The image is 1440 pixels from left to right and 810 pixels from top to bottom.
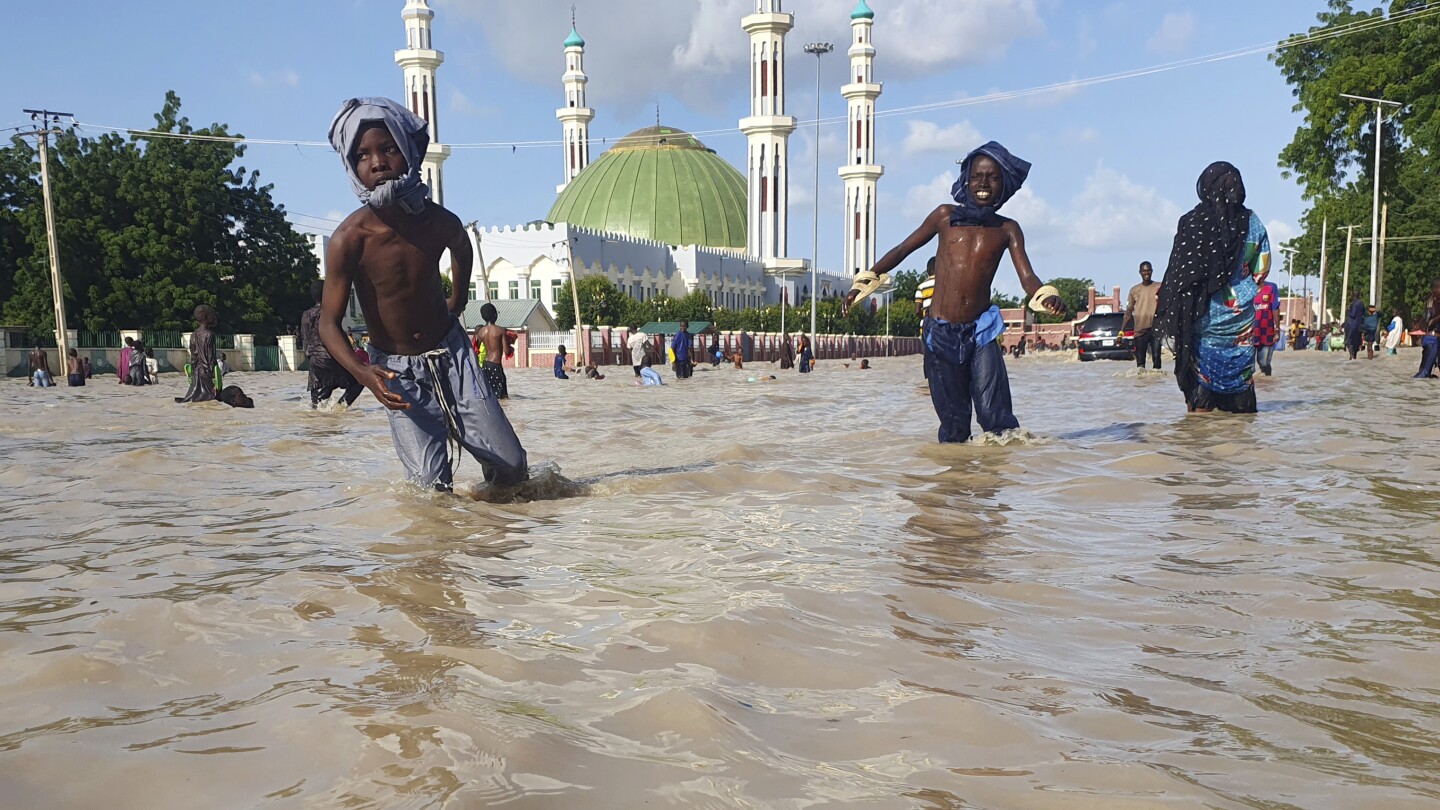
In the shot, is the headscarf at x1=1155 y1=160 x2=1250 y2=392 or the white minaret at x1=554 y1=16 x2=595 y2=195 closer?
the headscarf at x1=1155 y1=160 x2=1250 y2=392

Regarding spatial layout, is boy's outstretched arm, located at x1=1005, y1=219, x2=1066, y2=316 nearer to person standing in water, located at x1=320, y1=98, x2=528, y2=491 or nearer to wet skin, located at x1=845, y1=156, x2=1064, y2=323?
wet skin, located at x1=845, y1=156, x2=1064, y2=323

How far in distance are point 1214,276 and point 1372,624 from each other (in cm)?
623

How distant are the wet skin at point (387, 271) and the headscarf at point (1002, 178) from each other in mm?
3120

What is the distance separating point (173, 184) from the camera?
39000 millimetres

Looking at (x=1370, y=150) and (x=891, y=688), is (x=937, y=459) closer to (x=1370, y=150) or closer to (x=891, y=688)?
(x=891, y=688)

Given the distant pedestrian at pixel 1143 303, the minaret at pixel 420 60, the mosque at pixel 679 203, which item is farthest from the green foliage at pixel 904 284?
the distant pedestrian at pixel 1143 303

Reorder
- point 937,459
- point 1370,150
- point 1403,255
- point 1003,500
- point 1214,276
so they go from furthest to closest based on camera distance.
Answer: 1. point 1403,255
2. point 1370,150
3. point 1214,276
4. point 937,459
5. point 1003,500

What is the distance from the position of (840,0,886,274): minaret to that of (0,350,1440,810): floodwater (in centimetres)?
7357

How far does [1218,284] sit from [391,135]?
253 inches

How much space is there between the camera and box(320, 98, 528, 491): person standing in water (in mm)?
4598

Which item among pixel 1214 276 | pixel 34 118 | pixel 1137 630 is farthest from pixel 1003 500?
pixel 34 118

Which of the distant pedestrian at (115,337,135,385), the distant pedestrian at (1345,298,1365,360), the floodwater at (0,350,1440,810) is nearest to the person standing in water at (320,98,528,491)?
the floodwater at (0,350,1440,810)

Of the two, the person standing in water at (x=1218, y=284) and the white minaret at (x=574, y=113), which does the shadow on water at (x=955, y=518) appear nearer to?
the person standing in water at (x=1218, y=284)

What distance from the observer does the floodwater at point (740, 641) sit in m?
1.81
